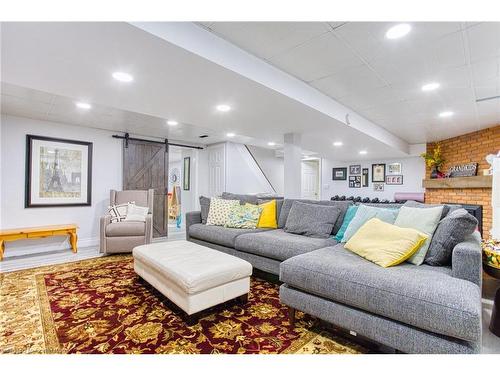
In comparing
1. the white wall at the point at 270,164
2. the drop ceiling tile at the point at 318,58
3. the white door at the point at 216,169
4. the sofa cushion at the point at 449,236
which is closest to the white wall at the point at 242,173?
the white door at the point at 216,169

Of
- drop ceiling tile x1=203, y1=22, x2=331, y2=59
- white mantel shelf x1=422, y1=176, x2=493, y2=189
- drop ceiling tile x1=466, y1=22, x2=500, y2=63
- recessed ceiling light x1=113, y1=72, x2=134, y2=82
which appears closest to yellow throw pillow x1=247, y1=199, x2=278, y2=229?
drop ceiling tile x1=203, y1=22, x2=331, y2=59

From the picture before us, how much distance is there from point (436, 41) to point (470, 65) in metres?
0.74

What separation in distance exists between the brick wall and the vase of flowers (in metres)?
0.09

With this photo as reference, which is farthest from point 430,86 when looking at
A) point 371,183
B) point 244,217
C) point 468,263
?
point 371,183

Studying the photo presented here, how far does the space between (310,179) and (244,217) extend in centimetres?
619

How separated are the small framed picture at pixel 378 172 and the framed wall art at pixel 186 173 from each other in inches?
204

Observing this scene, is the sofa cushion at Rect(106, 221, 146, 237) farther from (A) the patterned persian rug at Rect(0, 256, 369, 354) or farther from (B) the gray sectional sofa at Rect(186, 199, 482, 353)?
(B) the gray sectional sofa at Rect(186, 199, 482, 353)

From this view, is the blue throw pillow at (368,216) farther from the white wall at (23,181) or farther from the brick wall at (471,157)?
the white wall at (23,181)

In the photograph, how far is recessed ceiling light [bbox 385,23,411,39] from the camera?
182cm

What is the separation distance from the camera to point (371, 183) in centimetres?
734

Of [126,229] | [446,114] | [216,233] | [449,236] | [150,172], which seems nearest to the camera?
[449,236]

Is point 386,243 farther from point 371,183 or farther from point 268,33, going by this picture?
point 371,183
